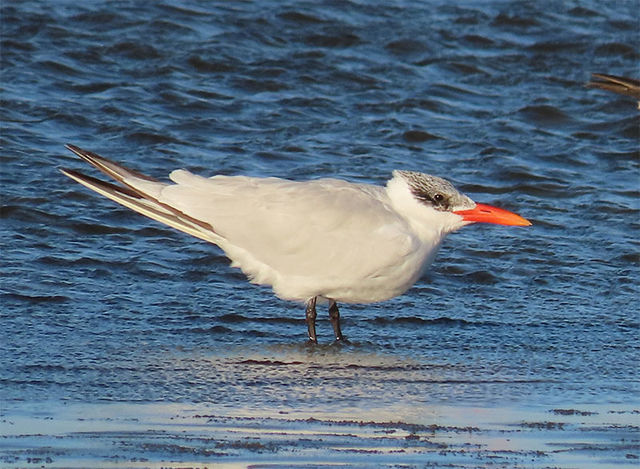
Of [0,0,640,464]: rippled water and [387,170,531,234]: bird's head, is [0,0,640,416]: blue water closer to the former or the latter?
[0,0,640,464]: rippled water

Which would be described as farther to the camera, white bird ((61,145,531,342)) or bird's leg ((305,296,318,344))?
bird's leg ((305,296,318,344))

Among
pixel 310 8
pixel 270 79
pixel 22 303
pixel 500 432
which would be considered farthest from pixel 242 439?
pixel 310 8

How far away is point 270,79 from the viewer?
10.4 m

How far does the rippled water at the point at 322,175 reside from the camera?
216 inches

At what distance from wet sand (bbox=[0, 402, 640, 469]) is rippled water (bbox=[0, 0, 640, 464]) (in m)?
0.21

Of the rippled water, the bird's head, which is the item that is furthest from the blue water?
the bird's head

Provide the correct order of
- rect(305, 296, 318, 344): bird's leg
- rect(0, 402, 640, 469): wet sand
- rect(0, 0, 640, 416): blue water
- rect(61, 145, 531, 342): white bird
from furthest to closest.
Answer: rect(305, 296, 318, 344): bird's leg < rect(61, 145, 531, 342): white bird < rect(0, 0, 640, 416): blue water < rect(0, 402, 640, 469): wet sand

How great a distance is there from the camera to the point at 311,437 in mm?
4434

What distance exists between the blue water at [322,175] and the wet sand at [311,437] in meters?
0.18

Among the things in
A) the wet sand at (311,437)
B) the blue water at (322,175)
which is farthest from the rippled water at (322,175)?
→ the wet sand at (311,437)

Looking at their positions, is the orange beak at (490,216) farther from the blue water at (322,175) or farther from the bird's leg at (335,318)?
the bird's leg at (335,318)

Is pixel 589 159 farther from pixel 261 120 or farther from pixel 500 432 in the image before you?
pixel 500 432

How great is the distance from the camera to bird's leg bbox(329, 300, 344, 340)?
618 cm

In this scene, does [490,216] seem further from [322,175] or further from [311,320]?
[322,175]
